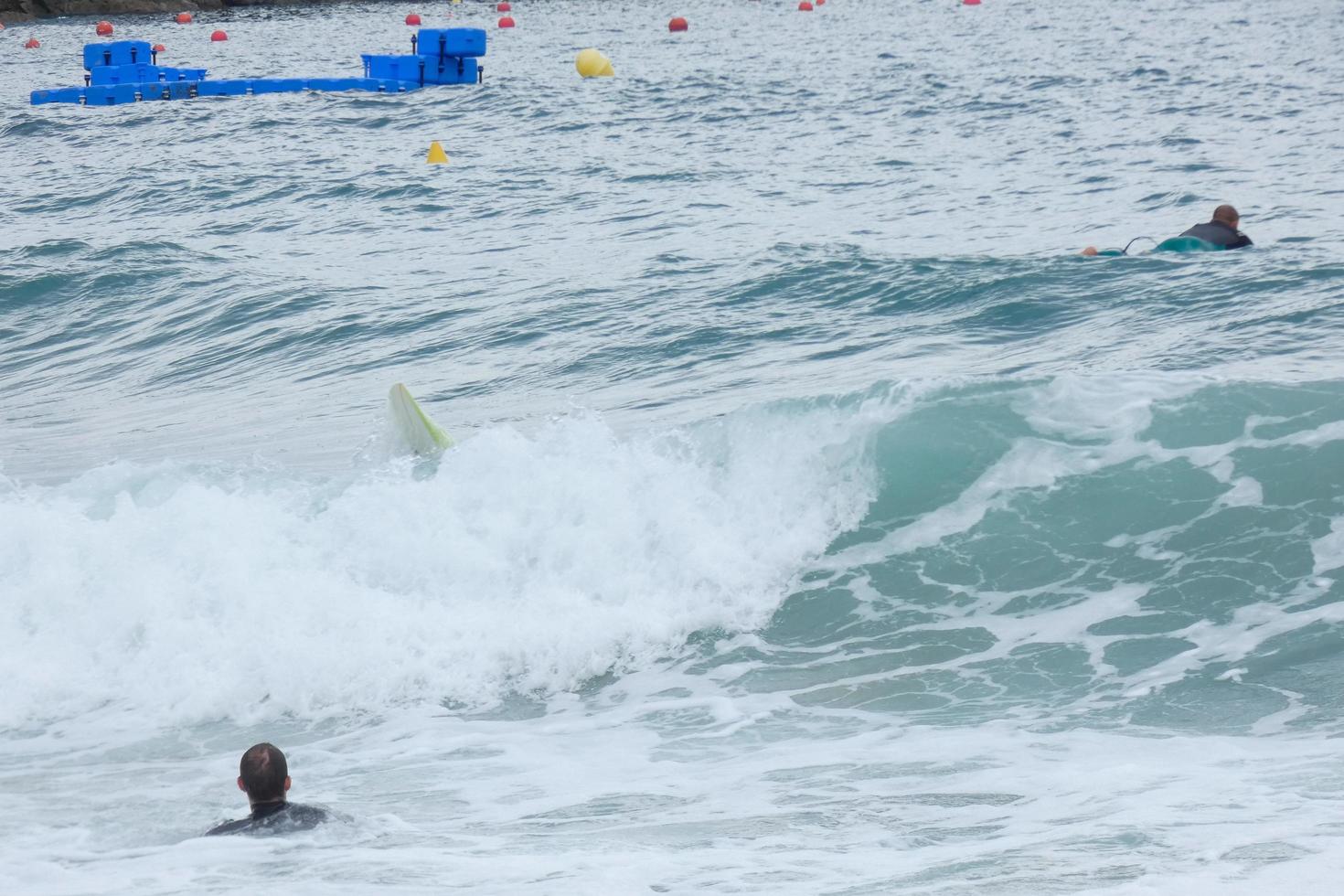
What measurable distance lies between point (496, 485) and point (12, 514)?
296 centimetres

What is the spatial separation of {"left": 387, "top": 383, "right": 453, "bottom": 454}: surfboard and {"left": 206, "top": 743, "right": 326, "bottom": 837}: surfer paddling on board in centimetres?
396

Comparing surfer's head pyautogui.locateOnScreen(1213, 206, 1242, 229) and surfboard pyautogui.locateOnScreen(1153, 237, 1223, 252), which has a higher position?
surfer's head pyautogui.locateOnScreen(1213, 206, 1242, 229)

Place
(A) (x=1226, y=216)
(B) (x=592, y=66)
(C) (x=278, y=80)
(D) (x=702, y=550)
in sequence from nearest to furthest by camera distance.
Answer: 1. (D) (x=702, y=550)
2. (A) (x=1226, y=216)
3. (B) (x=592, y=66)
4. (C) (x=278, y=80)

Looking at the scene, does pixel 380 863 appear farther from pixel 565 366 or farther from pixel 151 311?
pixel 151 311

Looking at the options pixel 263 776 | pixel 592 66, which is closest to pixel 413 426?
pixel 263 776

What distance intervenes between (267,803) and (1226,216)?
10.3 m

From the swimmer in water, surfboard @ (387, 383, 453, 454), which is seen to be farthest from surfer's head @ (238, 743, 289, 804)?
the swimmer in water

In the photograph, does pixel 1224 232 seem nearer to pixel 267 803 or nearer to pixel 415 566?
pixel 415 566

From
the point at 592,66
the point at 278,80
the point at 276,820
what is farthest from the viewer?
the point at 278,80

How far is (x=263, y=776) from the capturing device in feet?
17.3

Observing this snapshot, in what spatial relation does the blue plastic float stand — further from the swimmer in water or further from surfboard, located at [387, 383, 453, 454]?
surfboard, located at [387, 383, 453, 454]

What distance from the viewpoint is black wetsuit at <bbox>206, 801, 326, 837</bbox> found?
5219 millimetres

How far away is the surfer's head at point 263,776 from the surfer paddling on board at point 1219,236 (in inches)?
372

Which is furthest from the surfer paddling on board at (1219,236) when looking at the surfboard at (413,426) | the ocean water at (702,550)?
the surfboard at (413,426)
